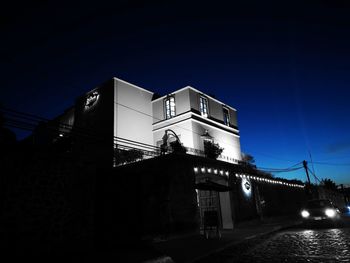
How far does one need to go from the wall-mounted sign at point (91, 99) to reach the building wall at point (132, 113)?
2.89 meters

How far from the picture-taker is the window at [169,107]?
24236mm

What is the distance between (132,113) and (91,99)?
5.13m

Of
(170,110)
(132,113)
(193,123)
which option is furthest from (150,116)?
(193,123)

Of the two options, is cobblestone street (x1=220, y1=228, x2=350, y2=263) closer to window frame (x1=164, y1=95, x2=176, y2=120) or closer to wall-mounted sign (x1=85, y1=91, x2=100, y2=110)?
window frame (x1=164, y1=95, x2=176, y2=120)

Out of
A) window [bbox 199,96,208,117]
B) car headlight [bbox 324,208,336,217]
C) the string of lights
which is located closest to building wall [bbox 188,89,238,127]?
window [bbox 199,96,208,117]

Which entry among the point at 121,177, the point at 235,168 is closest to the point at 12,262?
the point at 121,177

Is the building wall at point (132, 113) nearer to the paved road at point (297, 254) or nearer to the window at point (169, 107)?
the window at point (169, 107)

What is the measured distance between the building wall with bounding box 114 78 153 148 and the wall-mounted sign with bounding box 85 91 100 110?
289 centimetres

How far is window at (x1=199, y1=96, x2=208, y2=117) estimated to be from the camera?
81.4 feet

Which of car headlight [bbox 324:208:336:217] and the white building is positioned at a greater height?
the white building

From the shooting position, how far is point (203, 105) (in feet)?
83.1

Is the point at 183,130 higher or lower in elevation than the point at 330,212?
higher

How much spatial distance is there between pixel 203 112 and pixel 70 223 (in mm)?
18340

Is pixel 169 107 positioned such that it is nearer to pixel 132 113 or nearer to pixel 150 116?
pixel 150 116
